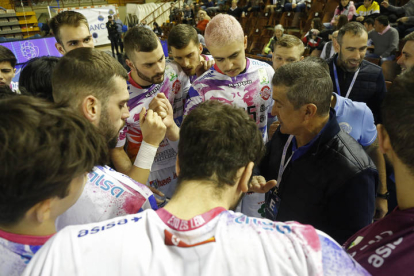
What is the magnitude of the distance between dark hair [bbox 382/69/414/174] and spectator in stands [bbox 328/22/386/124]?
2278 millimetres

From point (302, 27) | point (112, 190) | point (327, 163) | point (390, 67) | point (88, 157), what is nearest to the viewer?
point (88, 157)

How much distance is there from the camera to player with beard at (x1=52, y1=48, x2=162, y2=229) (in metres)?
1.13

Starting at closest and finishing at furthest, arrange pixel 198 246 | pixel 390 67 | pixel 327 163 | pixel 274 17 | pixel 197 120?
pixel 198 246 → pixel 197 120 → pixel 327 163 → pixel 390 67 → pixel 274 17

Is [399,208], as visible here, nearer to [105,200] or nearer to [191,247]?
[191,247]

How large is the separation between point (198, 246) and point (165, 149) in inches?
77.4

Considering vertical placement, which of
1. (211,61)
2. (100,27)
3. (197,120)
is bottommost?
(100,27)

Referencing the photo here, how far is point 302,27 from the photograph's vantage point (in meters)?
9.30

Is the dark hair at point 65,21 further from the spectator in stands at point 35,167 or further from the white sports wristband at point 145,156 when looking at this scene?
the spectator in stands at point 35,167

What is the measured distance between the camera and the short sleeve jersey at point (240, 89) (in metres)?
2.34

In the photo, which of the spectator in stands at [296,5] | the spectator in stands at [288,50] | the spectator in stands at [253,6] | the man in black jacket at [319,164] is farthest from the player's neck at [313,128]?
the spectator in stands at [253,6]

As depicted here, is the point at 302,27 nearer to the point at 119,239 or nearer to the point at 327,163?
the point at 327,163

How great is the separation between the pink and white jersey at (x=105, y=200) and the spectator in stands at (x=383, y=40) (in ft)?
20.8

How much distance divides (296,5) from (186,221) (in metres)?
10.9

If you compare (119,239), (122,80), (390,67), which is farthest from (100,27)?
(119,239)
